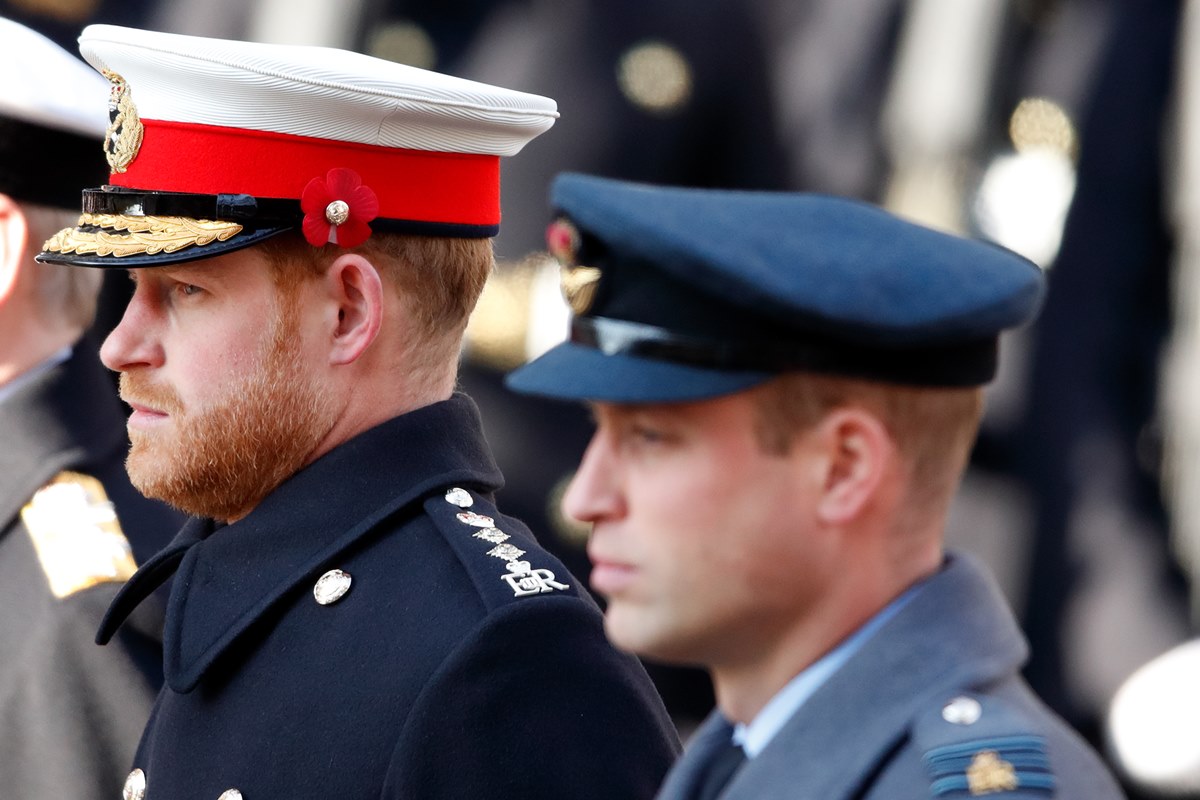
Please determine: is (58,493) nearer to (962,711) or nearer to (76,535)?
(76,535)

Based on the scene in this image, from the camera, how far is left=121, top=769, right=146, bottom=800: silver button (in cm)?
239

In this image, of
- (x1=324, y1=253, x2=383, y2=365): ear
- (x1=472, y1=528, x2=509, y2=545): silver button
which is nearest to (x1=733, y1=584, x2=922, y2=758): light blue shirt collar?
(x1=472, y1=528, x2=509, y2=545): silver button

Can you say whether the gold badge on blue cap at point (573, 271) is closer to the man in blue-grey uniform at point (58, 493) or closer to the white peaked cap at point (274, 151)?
the white peaked cap at point (274, 151)

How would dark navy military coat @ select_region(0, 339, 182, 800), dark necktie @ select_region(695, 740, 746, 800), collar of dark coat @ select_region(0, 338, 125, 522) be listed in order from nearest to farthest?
1. dark necktie @ select_region(695, 740, 746, 800)
2. dark navy military coat @ select_region(0, 339, 182, 800)
3. collar of dark coat @ select_region(0, 338, 125, 522)

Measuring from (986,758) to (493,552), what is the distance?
92cm

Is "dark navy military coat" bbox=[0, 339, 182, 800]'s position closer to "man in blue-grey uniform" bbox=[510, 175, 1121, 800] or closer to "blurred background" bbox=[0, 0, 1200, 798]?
"blurred background" bbox=[0, 0, 1200, 798]

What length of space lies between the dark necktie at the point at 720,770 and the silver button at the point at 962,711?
26 cm

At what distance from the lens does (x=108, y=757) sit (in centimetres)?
284

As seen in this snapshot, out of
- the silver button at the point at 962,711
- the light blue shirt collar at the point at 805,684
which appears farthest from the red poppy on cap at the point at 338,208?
the silver button at the point at 962,711

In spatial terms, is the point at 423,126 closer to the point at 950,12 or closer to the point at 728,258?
the point at 728,258

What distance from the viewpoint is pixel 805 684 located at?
1675mm

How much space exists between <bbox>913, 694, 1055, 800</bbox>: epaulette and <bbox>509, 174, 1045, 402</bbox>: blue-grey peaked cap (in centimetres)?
32

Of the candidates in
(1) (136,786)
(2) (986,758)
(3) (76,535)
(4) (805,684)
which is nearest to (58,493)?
(3) (76,535)

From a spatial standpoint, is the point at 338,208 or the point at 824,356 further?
the point at 338,208
